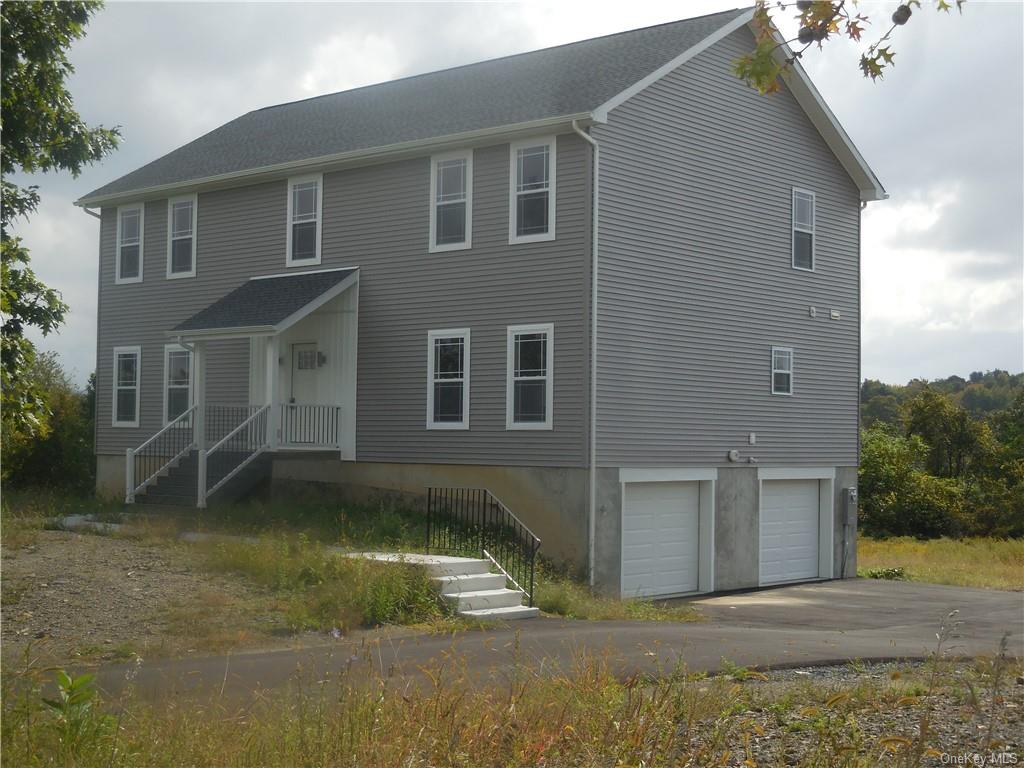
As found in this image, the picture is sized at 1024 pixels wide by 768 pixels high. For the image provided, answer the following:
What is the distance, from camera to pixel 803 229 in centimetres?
2531

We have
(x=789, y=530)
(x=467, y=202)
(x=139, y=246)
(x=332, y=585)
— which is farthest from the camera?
(x=139, y=246)

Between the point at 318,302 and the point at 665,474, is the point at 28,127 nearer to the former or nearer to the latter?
the point at 318,302

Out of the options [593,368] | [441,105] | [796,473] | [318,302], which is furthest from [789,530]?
[441,105]

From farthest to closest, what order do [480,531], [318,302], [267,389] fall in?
[267,389], [318,302], [480,531]

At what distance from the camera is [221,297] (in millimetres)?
26000

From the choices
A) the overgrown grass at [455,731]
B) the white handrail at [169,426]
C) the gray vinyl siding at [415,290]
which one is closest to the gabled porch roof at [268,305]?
the gray vinyl siding at [415,290]

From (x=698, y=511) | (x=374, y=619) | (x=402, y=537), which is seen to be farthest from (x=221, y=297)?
(x=374, y=619)

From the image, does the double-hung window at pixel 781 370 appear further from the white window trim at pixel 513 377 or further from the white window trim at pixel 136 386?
the white window trim at pixel 136 386

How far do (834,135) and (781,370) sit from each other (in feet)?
17.0

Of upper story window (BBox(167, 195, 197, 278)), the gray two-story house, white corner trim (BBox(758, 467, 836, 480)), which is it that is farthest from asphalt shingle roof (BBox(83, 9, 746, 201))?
white corner trim (BBox(758, 467, 836, 480))

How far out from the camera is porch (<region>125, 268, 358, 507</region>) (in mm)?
23078

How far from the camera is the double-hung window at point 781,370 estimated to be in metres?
24.4

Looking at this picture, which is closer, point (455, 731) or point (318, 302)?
point (455, 731)

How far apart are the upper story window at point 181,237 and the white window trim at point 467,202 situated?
6.93 meters
